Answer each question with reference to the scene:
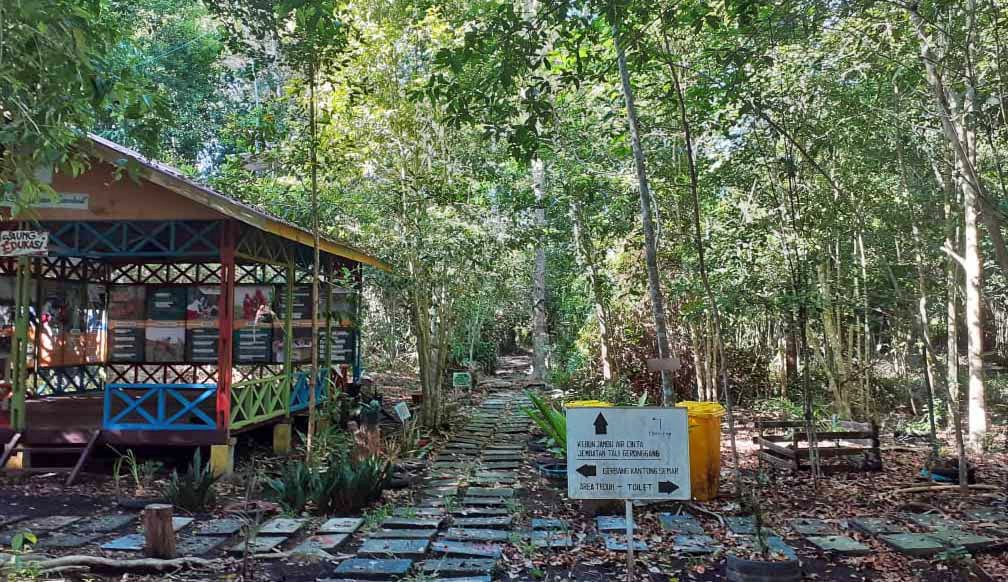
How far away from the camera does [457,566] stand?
18.8 feet

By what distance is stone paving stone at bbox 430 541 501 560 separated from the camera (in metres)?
6.02

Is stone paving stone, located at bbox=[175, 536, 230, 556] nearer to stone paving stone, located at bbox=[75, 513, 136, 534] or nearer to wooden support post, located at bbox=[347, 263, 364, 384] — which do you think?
stone paving stone, located at bbox=[75, 513, 136, 534]

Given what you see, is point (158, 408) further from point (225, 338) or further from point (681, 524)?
point (681, 524)

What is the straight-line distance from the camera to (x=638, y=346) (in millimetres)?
16281

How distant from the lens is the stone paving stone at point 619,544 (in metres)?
6.18

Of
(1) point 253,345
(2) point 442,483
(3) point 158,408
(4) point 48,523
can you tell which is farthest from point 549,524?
(1) point 253,345

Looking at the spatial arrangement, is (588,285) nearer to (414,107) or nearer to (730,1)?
(414,107)

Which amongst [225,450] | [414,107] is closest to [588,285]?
[414,107]

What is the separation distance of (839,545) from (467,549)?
122 inches

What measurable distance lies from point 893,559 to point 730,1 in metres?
4.63

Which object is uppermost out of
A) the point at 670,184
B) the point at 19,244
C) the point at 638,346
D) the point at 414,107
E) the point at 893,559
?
the point at 414,107

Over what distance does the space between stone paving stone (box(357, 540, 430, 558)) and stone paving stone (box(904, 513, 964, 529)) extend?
4.54 meters

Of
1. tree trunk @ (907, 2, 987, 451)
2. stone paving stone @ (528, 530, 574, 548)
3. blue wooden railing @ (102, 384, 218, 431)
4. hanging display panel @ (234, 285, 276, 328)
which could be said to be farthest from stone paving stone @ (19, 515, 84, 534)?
tree trunk @ (907, 2, 987, 451)

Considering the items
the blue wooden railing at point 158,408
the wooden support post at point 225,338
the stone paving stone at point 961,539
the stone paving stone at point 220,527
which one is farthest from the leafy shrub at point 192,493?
the stone paving stone at point 961,539
